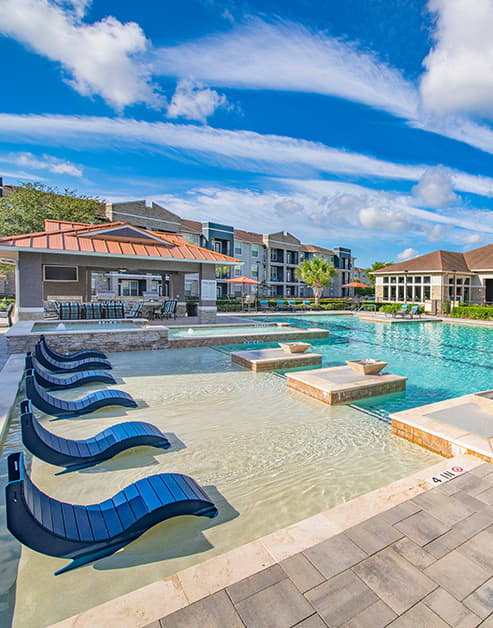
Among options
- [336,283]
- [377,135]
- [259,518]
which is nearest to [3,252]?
[259,518]

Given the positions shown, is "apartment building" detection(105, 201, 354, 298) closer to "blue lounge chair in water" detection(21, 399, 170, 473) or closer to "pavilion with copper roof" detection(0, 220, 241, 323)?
"pavilion with copper roof" detection(0, 220, 241, 323)

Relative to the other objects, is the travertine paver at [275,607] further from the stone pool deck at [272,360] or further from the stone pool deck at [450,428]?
the stone pool deck at [272,360]

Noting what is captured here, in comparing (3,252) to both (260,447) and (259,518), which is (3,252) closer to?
(260,447)

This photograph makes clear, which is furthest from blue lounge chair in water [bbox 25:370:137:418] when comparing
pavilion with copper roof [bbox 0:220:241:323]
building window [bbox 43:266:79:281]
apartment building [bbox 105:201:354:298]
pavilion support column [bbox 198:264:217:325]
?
apartment building [bbox 105:201:354:298]

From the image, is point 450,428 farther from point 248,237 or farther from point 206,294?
point 248,237

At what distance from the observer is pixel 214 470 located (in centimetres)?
412

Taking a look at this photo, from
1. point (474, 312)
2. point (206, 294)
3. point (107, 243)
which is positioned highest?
point (107, 243)

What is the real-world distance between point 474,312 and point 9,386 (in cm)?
2626

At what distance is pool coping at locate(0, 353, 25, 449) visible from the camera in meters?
5.13

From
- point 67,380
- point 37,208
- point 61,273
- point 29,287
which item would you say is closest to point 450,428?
point 67,380

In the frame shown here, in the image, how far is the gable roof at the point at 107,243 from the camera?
1366 centimetres

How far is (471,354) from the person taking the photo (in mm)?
12258

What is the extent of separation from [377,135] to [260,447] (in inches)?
1107

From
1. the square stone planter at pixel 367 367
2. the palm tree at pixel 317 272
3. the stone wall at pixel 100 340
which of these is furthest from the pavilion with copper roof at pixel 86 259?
the palm tree at pixel 317 272
